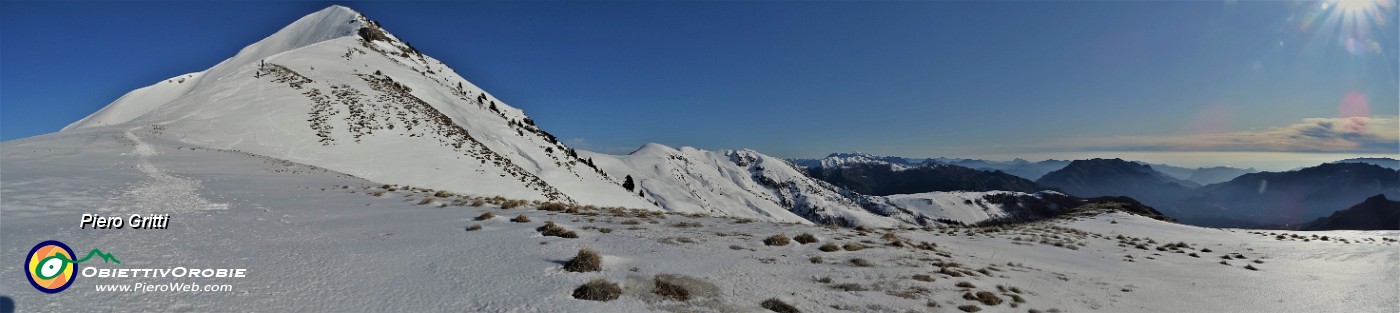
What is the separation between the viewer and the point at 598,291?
705 cm

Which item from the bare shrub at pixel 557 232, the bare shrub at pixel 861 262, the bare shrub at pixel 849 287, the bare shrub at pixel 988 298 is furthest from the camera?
the bare shrub at pixel 557 232

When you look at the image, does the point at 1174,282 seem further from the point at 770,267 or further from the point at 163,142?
the point at 163,142

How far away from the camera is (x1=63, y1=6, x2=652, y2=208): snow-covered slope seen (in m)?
35.5

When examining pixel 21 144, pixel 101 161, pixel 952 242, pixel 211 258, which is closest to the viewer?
pixel 211 258

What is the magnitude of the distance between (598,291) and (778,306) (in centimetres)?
271

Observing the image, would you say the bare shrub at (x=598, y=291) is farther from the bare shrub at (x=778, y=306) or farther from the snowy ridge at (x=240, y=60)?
the snowy ridge at (x=240, y=60)

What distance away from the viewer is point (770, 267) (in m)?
10.0

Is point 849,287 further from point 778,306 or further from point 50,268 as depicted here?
point 50,268

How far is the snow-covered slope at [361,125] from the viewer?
3550 cm

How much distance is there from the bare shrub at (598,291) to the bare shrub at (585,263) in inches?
42.2

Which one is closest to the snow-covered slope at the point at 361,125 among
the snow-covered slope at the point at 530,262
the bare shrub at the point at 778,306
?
the snow-covered slope at the point at 530,262

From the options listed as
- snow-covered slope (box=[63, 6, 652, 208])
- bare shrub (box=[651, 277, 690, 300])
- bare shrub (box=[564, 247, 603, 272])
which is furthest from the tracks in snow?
snow-covered slope (box=[63, 6, 652, 208])

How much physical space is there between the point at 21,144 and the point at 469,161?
2380cm

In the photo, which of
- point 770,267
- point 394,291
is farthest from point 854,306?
point 394,291
